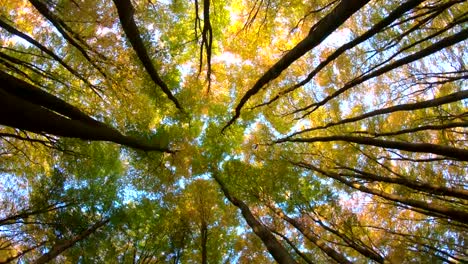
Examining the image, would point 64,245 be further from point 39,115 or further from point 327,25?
point 327,25

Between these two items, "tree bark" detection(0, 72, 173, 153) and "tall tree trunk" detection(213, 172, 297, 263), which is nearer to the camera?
"tree bark" detection(0, 72, 173, 153)

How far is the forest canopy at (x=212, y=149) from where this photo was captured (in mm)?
7355

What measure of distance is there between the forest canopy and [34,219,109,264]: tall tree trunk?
5cm

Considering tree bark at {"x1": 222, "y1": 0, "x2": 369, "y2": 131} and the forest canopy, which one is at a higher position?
the forest canopy

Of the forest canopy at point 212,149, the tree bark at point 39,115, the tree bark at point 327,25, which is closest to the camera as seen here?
the tree bark at point 39,115

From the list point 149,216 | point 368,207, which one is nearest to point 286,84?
point 368,207

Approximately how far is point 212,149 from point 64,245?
16.0 feet

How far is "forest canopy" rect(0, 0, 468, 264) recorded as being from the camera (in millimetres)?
7355

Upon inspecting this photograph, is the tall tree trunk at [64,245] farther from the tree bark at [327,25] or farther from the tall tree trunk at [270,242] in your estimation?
the tree bark at [327,25]

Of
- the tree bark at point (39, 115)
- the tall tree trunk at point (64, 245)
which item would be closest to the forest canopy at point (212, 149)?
the tall tree trunk at point (64, 245)

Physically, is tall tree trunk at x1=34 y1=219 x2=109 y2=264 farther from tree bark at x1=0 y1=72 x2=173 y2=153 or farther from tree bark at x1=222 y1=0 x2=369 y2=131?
tree bark at x1=222 y1=0 x2=369 y2=131

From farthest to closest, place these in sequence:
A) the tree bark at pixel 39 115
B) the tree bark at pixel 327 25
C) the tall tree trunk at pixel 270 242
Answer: the tall tree trunk at pixel 270 242
the tree bark at pixel 327 25
the tree bark at pixel 39 115

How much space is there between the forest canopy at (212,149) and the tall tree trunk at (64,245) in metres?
0.05

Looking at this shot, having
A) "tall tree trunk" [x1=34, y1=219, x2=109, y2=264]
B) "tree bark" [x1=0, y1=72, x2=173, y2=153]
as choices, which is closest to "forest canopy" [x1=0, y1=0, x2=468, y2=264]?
"tall tree trunk" [x1=34, y1=219, x2=109, y2=264]
